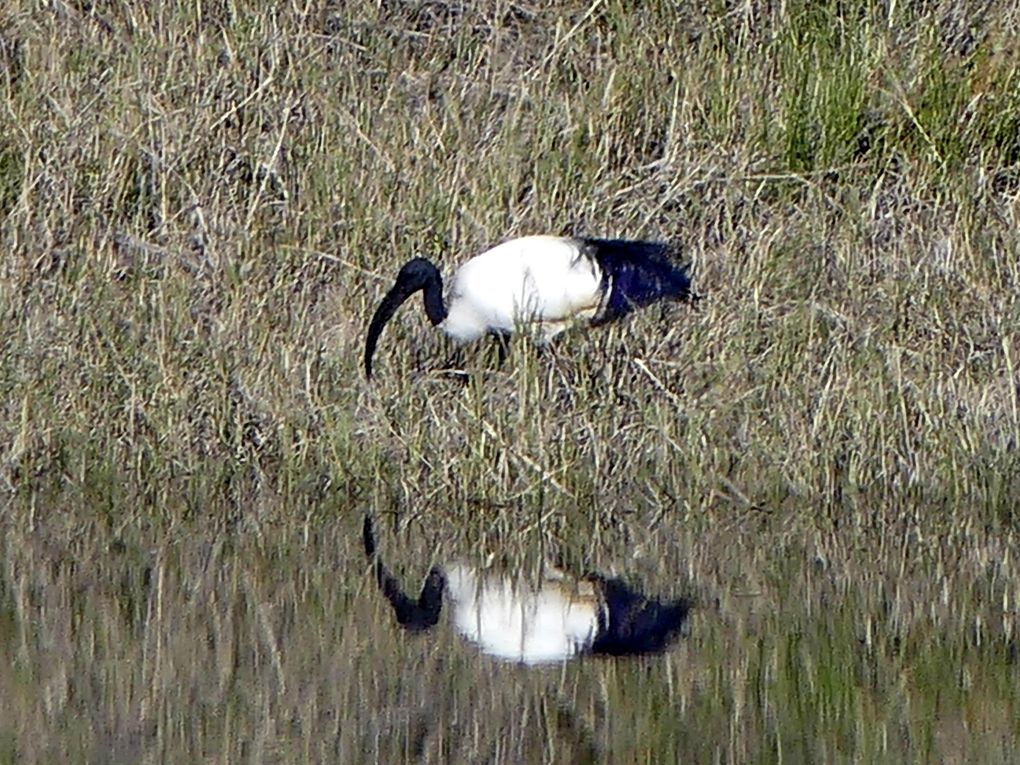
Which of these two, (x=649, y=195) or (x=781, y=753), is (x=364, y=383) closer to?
(x=649, y=195)

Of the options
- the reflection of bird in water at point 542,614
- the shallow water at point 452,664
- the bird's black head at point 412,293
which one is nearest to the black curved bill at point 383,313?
the bird's black head at point 412,293

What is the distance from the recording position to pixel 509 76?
26.9 feet

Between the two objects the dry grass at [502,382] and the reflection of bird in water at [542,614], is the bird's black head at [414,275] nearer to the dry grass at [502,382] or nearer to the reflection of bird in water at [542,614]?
the dry grass at [502,382]

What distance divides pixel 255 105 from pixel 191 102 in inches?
8.8

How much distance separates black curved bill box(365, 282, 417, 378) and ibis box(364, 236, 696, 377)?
4 centimetres

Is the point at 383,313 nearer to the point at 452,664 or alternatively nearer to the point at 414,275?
the point at 414,275

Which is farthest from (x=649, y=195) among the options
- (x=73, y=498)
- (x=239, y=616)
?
(x=239, y=616)

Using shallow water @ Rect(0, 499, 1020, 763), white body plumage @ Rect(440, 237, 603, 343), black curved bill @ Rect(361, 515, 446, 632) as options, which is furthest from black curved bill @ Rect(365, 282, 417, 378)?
black curved bill @ Rect(361, 515, 446, 632)

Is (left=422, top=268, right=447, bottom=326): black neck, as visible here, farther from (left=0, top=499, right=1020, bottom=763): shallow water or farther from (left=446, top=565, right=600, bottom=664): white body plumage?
(left=446, top=565, right=600, bottom=664): white body plumage

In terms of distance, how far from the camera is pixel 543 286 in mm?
7035

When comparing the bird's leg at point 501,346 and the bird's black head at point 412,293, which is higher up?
the bird's black head at point 412,293

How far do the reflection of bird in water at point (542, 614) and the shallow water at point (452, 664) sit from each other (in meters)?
0.06

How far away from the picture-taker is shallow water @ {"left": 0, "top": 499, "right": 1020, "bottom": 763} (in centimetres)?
414

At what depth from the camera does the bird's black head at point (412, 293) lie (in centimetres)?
674
